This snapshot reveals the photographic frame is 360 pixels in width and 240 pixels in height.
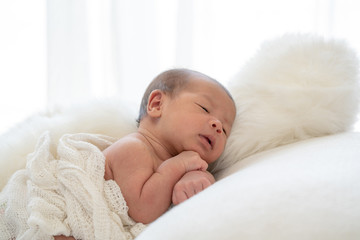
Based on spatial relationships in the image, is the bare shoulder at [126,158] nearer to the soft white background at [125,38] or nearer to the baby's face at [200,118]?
the baby's face at [200,118]

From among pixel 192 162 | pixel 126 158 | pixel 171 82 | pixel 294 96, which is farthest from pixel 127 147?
pixel 294 96

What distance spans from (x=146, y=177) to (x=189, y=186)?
12 cm

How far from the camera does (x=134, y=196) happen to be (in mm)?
940

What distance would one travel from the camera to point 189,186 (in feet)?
3.00

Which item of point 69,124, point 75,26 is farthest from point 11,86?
point 69,124

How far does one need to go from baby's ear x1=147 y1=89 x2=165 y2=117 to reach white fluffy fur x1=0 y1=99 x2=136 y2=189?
0.11 metres

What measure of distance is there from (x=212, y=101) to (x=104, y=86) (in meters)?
1.24

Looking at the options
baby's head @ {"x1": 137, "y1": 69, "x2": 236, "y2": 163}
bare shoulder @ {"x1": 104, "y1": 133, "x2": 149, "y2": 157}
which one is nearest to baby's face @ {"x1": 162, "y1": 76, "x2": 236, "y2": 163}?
baby's head @ {"x1": 137, "y1": 69, "x2": 236, "y2": 163}

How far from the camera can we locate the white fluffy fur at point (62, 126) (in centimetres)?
112

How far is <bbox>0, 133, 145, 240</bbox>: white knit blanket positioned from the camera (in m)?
0.86

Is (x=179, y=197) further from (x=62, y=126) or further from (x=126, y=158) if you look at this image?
(x=62, y=126)

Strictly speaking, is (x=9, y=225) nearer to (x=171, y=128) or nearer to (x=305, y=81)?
(x=171, y=128)

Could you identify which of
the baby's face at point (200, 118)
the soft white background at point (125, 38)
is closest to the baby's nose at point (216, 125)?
the baby's face at point (200, 118)

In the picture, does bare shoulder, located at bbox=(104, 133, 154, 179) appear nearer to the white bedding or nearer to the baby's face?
the baby's face
